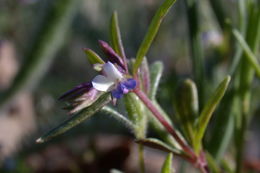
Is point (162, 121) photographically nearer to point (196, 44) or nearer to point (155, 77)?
point (155, 77)

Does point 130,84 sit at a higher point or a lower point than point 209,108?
higher

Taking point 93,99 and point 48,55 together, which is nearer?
point 93,99

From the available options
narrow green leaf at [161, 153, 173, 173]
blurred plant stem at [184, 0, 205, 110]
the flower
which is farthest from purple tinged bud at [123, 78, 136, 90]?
blurred plant stem at [184, 0, 205, 110]

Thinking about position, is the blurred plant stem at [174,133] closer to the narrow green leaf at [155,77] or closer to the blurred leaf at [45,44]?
the narrow green leaf at [155,77]

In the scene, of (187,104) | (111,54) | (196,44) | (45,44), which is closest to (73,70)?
(45,44)

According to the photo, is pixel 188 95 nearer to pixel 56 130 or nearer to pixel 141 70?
pixel 141 70

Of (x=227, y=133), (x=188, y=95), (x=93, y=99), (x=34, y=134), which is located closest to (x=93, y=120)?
(x=34, y=134)

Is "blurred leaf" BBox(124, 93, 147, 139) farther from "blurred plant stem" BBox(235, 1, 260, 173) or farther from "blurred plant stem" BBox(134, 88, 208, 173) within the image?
"blurred plant stem" BBox(235, 1, 260, 173)

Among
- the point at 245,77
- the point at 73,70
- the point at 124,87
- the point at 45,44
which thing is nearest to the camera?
the point at 124,87
